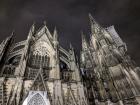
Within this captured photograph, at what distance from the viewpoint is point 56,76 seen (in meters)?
18.5

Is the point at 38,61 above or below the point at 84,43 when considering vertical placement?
below

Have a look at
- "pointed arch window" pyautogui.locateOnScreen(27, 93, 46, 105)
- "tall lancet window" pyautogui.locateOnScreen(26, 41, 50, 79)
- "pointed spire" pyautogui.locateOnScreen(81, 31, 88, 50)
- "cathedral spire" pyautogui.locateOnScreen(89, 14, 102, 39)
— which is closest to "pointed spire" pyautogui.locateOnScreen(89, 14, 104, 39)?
"cathedral spire" pyautogui.locateOnScreen(89, 14, 102, 39)

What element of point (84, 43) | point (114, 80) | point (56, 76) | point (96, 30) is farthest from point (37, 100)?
point (84, 43)

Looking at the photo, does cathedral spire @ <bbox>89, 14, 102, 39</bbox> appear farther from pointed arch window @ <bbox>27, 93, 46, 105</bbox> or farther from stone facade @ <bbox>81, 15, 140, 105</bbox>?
pointed arch window @ <bbox>27, 93, 46, 105</bbox>

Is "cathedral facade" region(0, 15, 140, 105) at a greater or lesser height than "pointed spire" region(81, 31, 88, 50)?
lesser

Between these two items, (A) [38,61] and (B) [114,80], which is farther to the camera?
(B) [114,80]

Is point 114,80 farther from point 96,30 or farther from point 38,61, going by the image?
point 96,30

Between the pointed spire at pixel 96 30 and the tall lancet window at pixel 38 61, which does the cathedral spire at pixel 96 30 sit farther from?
the tall lancet window at pixel 38 61

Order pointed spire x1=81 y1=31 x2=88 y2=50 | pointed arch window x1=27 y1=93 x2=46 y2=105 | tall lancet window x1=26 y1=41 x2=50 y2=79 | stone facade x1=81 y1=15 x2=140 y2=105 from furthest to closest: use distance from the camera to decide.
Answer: pointed spire x1=81 y1=31 x2=88 y2=50, stone facade x1=81 y1=15 x2=140 y2=105, tall lancet window x1=26 y1=41 x2=50 y2=79, pointed arch window x1=27 y1=93 x2=46 y2=105

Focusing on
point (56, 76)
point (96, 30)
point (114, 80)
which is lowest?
point (114, 80)

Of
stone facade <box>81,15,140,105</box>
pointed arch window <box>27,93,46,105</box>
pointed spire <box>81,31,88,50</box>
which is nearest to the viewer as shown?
pointed arch window <box>27,93,46,105</box>

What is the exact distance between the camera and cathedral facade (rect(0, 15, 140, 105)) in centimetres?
1591

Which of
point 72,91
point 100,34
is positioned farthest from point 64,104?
point 100,34

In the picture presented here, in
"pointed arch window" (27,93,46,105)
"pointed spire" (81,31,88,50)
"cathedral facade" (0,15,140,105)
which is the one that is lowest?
"pointed arch window" (27,93,46,105)
